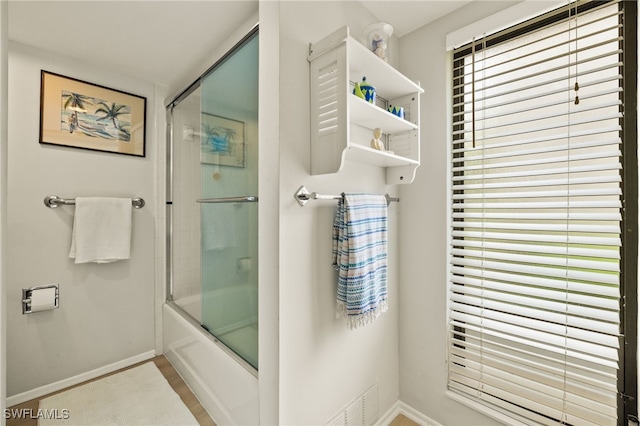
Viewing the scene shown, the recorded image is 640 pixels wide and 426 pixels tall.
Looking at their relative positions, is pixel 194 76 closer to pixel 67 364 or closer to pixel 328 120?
pixel 328 120

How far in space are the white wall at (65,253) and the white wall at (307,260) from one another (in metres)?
0.57

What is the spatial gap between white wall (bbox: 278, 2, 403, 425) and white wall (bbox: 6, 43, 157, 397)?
573 mm

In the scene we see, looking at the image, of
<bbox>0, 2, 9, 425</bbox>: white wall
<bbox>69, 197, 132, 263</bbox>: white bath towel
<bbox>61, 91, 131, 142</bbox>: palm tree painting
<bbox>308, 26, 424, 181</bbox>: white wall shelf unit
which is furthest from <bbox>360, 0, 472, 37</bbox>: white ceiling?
<bbox>69, 197, 132, 263</bbox>: white bath towel

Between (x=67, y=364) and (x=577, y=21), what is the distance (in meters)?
2.33

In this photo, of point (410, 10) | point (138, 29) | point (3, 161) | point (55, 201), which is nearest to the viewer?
point (3, 161)

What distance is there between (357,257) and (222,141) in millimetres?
865

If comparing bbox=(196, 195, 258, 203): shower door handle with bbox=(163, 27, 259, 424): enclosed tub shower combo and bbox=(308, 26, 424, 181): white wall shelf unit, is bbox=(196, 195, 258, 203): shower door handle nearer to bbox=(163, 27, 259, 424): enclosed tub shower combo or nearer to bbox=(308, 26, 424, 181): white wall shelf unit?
bbox=(163, 27, 259, 424): enclosed tub shower combo

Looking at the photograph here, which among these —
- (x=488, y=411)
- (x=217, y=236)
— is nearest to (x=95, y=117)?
Answer: (x=217, y=236)

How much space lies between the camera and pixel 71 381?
969 mm

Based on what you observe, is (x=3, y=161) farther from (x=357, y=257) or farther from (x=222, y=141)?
(x=357, y=257)

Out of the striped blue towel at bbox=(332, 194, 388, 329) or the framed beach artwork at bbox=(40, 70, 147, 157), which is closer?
the framed beach artwork at bbox=(40, 70, 147, 157)

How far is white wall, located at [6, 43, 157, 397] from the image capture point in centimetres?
85

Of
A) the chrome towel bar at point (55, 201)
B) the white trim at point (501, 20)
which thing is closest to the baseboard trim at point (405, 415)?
the chrome towel bar at point (55, 201)

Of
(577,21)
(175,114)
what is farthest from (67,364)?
(577,21)
